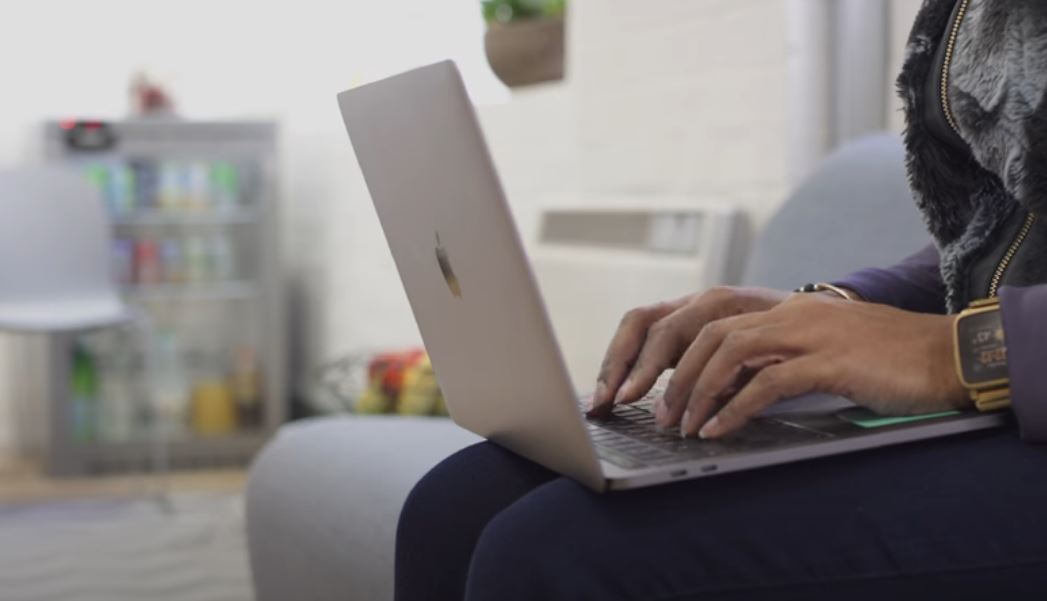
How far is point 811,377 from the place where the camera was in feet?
2.58

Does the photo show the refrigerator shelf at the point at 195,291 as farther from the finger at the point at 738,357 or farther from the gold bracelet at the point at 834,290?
the finger at the point at 738,357

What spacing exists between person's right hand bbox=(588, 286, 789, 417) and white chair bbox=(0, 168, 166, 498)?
307 centimetres

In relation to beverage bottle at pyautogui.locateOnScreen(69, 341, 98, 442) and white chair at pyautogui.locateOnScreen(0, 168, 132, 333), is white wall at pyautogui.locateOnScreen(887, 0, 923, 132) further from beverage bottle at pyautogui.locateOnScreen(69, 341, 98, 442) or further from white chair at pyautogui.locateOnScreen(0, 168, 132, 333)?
beverage bottle at pyautogui.locateOnScreen(69, 341, 98, 442)

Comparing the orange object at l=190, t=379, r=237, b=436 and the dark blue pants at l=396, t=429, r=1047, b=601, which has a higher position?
the dark blue pants at l=396, t=429, r=1047, b=601

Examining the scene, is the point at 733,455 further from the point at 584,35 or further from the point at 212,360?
the point at 212,360

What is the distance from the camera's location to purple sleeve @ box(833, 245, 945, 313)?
1069 millimetres

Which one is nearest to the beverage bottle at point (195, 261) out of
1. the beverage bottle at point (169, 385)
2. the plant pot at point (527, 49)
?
the beverage bottle at point (169, 385)

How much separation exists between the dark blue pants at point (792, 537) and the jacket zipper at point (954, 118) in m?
0.19

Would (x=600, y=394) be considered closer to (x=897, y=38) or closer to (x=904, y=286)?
(x=904, y=286)

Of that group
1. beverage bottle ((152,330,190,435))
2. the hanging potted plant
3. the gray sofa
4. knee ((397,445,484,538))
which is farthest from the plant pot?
knee ((397,445,484,538))

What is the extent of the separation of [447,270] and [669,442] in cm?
17

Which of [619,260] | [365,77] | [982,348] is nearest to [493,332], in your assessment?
[982,348]

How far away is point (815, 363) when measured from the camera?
31.1 inches

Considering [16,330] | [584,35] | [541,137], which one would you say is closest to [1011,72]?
[584,35]
